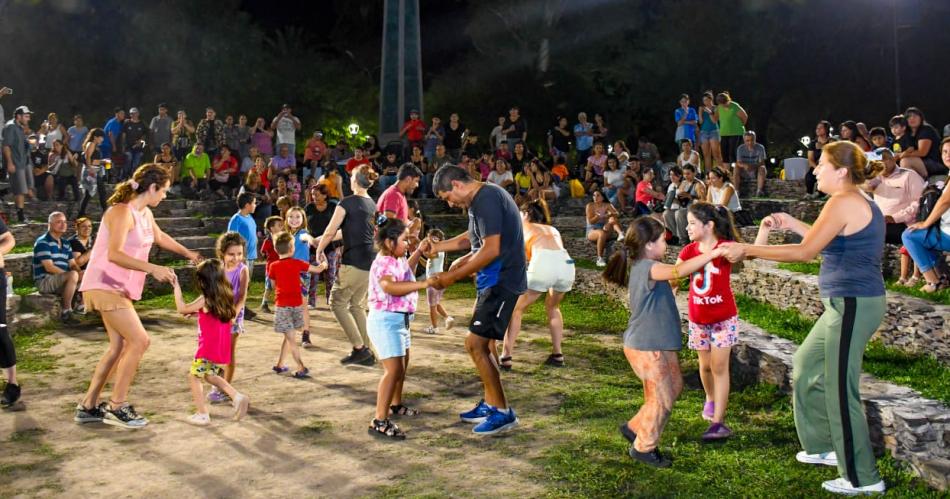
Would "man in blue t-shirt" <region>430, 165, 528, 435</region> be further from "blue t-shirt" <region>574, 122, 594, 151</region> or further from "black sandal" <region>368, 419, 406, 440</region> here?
"blue t-shirt" <region>574, 122, 594, 151</region>

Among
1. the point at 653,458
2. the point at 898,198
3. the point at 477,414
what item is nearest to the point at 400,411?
the point at 477,414

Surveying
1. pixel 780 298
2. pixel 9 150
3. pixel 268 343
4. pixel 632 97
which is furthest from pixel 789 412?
pixel 632 97

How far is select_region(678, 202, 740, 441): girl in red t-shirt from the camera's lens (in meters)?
6.25

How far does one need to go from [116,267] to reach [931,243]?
7.26 metres

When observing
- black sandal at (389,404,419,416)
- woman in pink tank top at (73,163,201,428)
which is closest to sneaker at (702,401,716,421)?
black sandal at (389,404,419,416)

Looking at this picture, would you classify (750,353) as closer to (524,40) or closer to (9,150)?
(9,150)

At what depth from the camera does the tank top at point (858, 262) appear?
5.08 meters

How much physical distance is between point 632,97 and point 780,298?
2011 centimetres

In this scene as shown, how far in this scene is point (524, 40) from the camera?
33.4 m

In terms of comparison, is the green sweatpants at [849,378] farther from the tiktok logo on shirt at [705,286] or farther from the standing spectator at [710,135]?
the standing spectator at [710,135]

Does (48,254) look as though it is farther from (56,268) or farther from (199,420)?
(199,420)

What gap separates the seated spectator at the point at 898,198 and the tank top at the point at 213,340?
271 inches

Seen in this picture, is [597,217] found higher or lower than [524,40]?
lower

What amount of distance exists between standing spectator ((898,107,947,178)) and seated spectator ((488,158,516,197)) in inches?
346
